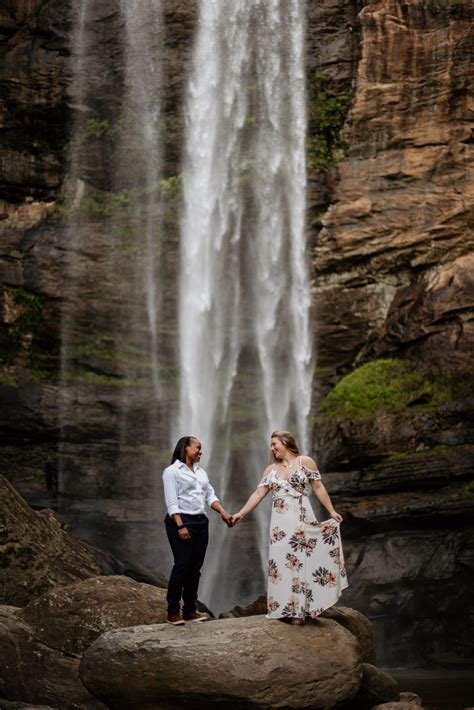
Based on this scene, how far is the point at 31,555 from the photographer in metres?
12.9

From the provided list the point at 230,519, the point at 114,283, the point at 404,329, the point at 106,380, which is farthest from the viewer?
the point at 114,283

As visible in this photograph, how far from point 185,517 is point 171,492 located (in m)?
0.27

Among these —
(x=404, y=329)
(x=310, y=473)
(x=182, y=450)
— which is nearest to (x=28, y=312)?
(x=404, y=329)

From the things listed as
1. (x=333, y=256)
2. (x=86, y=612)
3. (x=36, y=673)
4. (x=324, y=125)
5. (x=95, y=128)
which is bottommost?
(x=36, y=673)

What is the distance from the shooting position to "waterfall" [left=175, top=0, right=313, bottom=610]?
24812 millimetres

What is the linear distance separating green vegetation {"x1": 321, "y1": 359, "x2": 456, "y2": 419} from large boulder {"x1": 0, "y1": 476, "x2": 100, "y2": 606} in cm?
1006

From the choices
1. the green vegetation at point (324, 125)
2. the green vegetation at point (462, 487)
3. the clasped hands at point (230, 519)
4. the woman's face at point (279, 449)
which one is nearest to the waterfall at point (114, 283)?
the green vegetation at point (324, 125)

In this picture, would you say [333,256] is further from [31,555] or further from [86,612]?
[86,612]

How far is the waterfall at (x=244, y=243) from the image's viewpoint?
81.4 ft

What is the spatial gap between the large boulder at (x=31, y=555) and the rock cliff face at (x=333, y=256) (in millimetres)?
8417

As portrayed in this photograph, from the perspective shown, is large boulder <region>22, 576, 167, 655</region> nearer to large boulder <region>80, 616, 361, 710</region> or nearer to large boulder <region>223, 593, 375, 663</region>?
large boulder <region>80, 616, 361, 710</region>

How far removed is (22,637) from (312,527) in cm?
338

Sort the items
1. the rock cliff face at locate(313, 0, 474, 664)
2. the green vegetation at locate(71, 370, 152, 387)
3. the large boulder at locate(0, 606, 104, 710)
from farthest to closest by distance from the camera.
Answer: the green vegetation at locate(71, 370, 152, 387)
the rock cliff face at locate(313, 0, 474, 664)
the large boulder at locate(0, 606, 104, 710)

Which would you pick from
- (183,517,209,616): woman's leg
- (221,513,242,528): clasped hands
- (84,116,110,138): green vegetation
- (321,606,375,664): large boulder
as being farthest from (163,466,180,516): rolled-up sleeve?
(84,116,110,138): green vegetation
